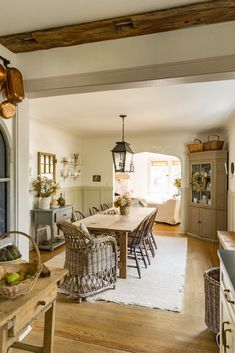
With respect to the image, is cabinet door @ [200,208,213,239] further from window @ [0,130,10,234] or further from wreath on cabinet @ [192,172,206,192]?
window @ [0,130,10,234]

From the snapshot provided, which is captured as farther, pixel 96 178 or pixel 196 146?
pixel 96 178

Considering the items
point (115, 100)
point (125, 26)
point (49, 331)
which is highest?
point (115, 100)

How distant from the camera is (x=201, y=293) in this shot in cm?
327

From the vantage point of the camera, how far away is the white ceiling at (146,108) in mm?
3502

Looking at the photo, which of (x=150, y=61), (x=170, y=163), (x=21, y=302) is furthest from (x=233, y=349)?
(x=170, y=163)

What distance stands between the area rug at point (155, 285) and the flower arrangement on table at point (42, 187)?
4.04 feet

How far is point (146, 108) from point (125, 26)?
100 inches

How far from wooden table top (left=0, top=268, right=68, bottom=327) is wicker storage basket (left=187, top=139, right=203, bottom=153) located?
17.0 feet

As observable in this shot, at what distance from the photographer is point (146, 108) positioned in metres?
4.34

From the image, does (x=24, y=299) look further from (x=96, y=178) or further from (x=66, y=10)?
(x=96, y=178)

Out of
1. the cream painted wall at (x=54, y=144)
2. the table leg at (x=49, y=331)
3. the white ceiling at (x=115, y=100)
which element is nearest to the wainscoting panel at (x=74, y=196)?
the cream painted wall at (x=54, y=144)

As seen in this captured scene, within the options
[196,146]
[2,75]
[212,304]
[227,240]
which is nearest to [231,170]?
[196,146]

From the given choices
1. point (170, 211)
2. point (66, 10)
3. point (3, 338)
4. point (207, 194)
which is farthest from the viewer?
point (170, 211)

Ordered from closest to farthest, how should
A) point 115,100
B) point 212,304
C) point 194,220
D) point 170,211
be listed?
point 212,304, point 115,100, point 194,220, point 170,211
